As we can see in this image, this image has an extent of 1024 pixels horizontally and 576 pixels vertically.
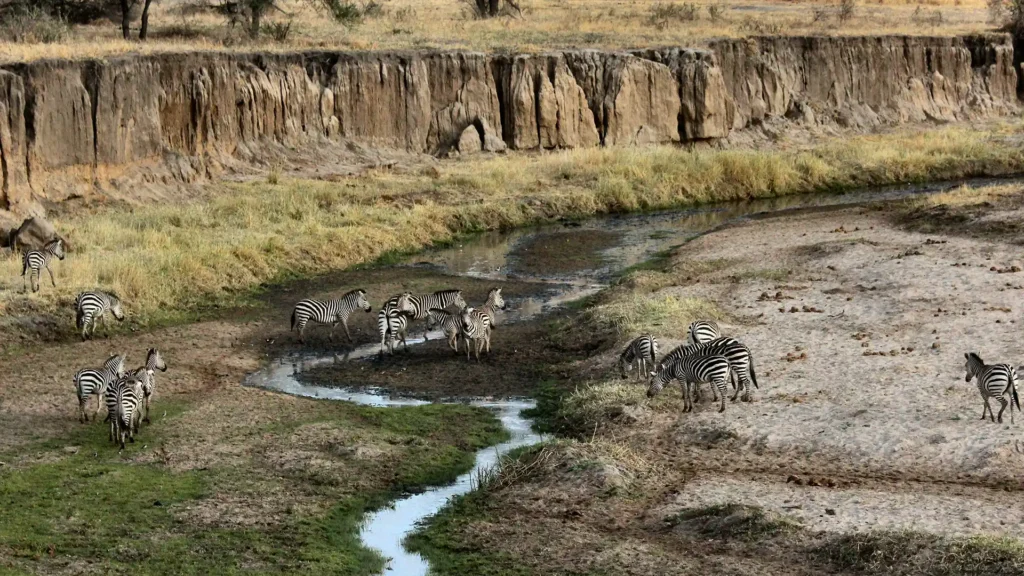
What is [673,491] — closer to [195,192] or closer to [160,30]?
[195,192]

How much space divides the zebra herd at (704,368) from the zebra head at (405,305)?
603 cm

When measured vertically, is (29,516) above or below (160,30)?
below

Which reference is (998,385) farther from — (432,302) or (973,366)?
(432,302)

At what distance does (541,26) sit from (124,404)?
149 ft

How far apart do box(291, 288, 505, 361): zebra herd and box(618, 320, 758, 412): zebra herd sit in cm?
409

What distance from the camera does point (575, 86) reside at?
50406mm

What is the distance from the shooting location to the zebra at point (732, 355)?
20359mm

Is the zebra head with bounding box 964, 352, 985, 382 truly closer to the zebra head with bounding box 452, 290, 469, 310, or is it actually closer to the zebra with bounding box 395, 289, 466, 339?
the zebra head with bounding box 452, 290, 469, 310

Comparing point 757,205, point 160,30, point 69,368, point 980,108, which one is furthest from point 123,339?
point 980,108

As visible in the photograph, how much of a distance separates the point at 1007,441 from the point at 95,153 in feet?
86.4

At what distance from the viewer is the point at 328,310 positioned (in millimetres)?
26844

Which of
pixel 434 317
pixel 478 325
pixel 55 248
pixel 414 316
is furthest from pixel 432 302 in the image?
pixel 55 248

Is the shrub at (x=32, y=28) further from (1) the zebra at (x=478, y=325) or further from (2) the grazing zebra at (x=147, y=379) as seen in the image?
(2) the grazing zebra at (x=147, y=379)

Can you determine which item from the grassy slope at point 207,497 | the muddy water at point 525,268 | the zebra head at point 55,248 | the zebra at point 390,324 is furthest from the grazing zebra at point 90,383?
the zebra head at point 55,248
